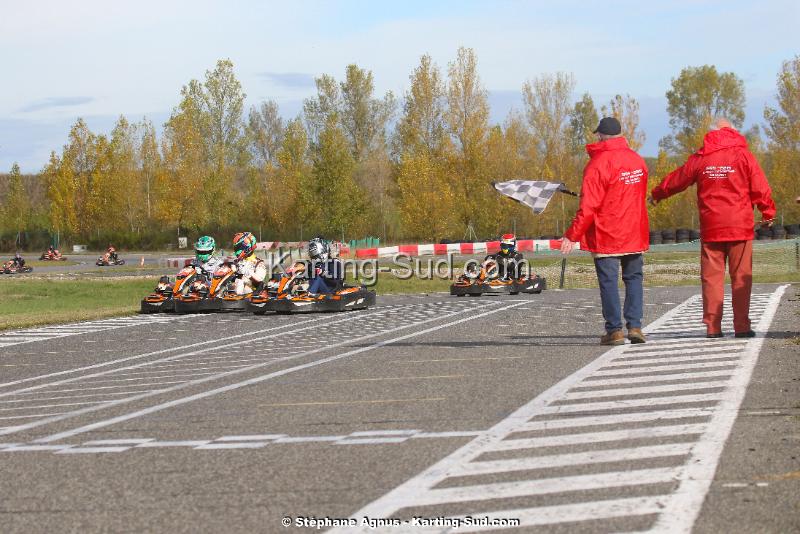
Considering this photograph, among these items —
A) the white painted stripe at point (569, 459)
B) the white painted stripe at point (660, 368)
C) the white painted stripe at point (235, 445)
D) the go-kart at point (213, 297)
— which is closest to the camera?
the white painted stripe at point (569, 459)

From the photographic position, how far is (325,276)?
69.7ft

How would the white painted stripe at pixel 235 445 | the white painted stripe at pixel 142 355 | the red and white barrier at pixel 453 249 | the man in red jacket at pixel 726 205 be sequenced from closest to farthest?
1. the white painted stripe at pixel 235 445
2. the white painted stripe at pixel 142 355
3. the man in red jacket at pixel 726 205
4. the red and white barrier at pixel 453 249

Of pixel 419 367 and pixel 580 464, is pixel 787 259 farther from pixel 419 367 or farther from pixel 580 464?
pixel 580 464

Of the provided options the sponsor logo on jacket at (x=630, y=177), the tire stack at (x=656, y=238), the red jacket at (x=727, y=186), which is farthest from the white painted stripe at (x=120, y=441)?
A: the tire stack at (x=656, y=238)

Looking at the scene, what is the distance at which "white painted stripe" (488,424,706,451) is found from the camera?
6105mm

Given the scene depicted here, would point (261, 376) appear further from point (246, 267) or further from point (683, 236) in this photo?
point (683, 236)

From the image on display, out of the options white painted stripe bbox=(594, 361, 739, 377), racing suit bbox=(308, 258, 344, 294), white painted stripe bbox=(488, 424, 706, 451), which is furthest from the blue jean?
racing suit bbox=(308, 258, 344, 294)

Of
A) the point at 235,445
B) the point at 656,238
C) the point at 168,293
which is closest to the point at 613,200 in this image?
the point at 235,445

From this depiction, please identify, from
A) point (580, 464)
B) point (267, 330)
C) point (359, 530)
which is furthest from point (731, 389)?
point (267, 330)

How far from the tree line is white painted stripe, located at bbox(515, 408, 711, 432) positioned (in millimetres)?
53449

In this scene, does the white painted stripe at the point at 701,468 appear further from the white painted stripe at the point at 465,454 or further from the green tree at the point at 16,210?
the green tree at the point at 16,210

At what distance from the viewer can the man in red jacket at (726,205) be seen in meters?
11.2

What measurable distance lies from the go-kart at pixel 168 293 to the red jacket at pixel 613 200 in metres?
12.2

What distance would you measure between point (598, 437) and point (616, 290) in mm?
4927
